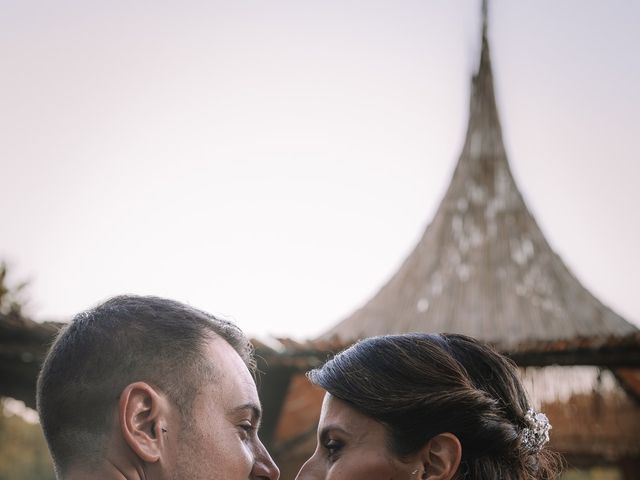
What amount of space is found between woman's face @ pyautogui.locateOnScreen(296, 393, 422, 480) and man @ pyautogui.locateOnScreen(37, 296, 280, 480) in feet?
0.97

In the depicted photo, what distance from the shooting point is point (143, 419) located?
2355 mm

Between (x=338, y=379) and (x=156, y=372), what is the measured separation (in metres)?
0.80

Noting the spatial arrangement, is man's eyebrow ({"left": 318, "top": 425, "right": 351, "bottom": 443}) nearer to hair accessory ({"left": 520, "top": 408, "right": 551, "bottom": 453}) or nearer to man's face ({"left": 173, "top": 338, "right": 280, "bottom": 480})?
man's face ({"left": 173, "top": 338, "right": 280, "bottom": 480})

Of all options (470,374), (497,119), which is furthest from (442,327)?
(470,374)

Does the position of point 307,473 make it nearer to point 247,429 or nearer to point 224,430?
point 247,429

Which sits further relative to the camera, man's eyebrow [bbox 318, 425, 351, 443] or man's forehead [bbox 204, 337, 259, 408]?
man's eyebrow [bbox 318, 425, 351, 443]

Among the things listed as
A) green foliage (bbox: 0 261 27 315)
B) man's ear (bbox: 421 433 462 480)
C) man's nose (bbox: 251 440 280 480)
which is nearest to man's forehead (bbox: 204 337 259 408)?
man's nose (bbox: 251 440 280 480)

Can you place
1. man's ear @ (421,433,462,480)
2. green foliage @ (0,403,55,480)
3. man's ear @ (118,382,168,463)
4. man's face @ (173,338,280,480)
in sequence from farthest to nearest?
green foliage @ (0,403,55,480) < man's ear @ (421,433,462,480) < man's face @ (173,338,280,480) < man's ear @ (118,382,168,463)

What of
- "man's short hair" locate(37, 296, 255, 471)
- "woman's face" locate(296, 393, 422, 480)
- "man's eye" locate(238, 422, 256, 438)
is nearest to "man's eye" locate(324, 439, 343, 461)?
"woman's face" locate(296, 393, 422, 480)

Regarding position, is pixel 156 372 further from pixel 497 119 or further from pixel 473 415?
pixel 497 119

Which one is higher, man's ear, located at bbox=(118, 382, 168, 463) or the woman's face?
man's ear, located at bbox=(118, 382, 168, 463)

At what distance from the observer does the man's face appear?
2.45 meters

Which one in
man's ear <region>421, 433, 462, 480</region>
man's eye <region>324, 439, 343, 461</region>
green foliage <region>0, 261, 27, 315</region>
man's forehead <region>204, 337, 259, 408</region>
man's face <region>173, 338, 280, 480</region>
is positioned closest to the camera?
man's face <region>173, 338, 280, 480</region>

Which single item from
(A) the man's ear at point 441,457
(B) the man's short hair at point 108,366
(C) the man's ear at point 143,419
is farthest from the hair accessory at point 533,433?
(C) the man's ear at point 143,419
